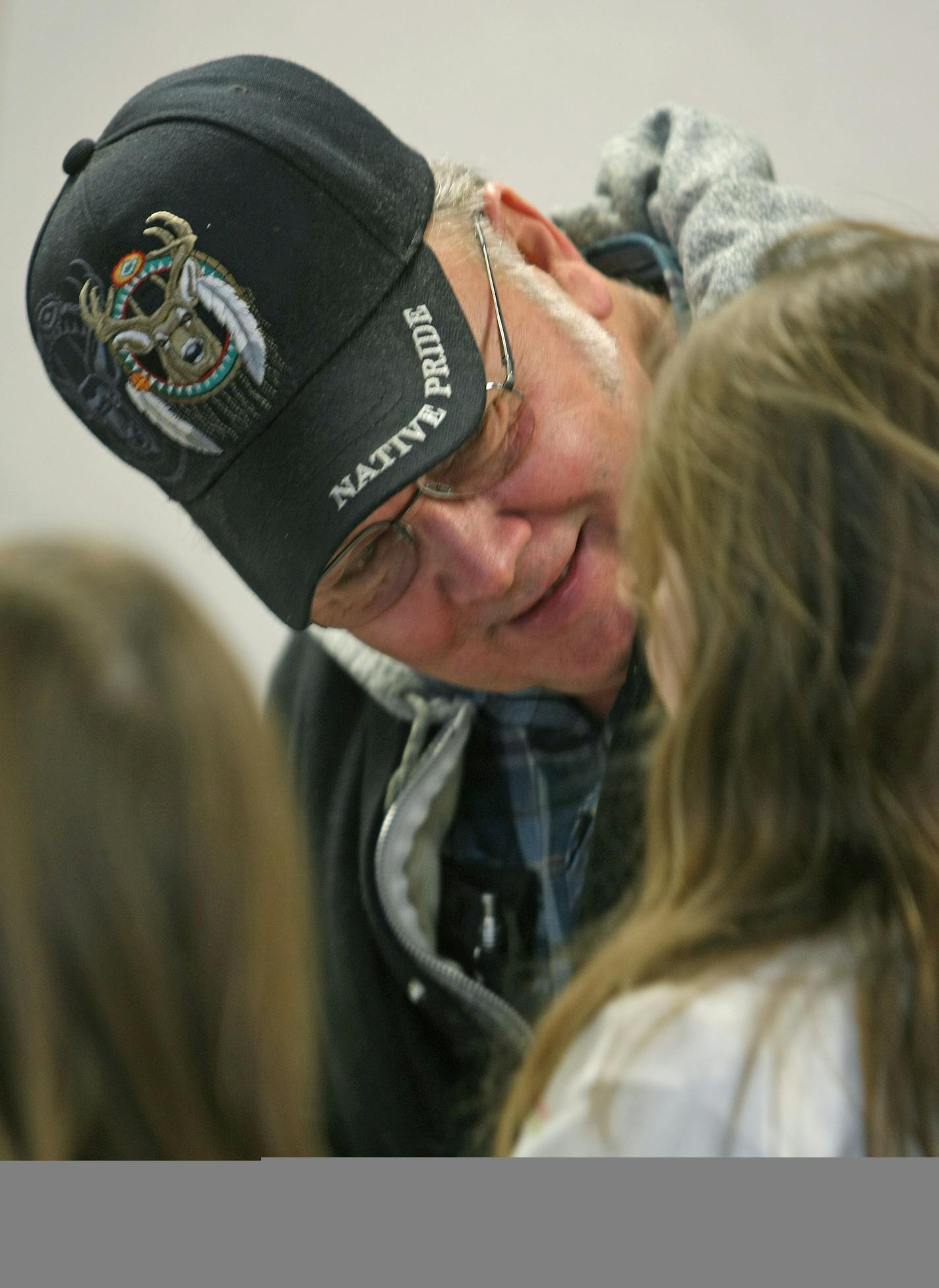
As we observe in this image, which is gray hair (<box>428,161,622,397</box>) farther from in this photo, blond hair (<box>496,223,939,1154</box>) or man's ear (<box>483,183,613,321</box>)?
blond hair (<box>496,223,939,1154</box>)

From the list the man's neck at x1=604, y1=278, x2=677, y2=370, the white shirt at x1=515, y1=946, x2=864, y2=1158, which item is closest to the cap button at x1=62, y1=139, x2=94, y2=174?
the man's neck at x1=604, y1=278, x2=677, y2=370

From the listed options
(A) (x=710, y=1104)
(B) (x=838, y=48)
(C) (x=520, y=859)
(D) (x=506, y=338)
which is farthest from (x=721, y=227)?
(A) (x=710, y=1104)

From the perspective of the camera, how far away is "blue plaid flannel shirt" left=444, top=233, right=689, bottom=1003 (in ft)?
3.43

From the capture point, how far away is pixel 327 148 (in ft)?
2.87

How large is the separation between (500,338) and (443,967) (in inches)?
18.8

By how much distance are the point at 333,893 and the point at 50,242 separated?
1.92ft

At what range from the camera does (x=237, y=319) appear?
832 mm

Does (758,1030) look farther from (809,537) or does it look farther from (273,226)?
(273,226)

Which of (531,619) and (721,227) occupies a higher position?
(721,227)

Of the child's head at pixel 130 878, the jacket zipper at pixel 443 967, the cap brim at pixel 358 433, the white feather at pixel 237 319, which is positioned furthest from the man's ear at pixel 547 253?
the child's head at pixel 130 878

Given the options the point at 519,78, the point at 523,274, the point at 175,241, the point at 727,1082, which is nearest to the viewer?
the point at 727,1082

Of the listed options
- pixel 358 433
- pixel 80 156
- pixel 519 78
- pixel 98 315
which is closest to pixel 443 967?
pixel 358 433

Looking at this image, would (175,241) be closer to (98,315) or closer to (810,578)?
(98,315)

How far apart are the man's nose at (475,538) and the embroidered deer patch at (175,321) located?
0.14 meters
